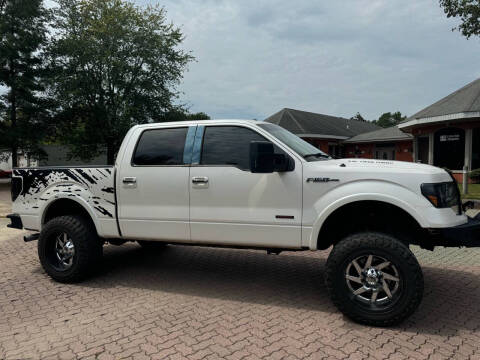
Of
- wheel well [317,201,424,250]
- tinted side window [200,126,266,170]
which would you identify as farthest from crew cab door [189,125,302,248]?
wheel well [317,201,424,250]

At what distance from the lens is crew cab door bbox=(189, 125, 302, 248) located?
3.90 m

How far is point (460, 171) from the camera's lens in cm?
1869

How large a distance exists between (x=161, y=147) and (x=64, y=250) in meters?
2.00

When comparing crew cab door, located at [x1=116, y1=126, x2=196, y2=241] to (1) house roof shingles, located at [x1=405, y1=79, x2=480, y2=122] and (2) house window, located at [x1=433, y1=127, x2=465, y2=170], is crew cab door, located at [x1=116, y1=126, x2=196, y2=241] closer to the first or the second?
(1) house roof shingles, located at [x1=405, y1=79, x2=480, y2=122]

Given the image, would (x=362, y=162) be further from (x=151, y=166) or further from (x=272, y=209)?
(x=151, y=166)

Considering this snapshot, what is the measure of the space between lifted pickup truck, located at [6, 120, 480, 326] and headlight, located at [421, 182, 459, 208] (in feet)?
0.04

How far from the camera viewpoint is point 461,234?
344cm

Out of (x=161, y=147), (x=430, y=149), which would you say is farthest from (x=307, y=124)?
(x=161, y=147)

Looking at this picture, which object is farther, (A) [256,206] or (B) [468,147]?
(B) [468,147]

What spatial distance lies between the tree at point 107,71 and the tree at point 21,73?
1.10 metres

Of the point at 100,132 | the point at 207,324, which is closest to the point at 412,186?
the point at 207,324

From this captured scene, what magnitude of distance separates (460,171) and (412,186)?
18.0 meters

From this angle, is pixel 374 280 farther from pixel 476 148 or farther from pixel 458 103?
pixel 458 103

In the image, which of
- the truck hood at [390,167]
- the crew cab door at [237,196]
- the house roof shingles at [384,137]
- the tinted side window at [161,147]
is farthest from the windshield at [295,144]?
the house roof shingles at [384,137]
